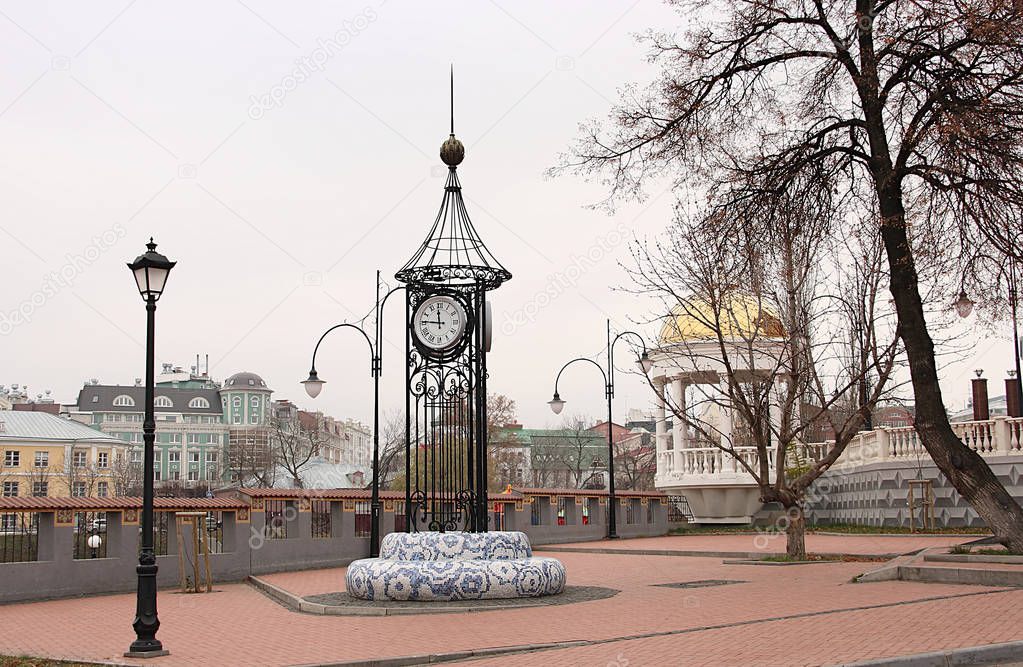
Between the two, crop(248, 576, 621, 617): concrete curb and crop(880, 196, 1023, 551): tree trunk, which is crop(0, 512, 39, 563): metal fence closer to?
crop(248, 576, 621, 617): concrete curb

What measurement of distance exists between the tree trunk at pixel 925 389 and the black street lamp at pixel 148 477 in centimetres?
1030

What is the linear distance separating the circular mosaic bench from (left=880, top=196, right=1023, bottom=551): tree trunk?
604cm

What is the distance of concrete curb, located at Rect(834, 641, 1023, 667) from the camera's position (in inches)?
349

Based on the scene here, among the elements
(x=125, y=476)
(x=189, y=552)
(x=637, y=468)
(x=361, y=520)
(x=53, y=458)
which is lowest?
(x=189, y=552)

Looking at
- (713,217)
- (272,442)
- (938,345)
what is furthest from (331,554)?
(272,442)

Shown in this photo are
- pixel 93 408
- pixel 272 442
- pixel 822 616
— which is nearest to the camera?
pixel 822 616

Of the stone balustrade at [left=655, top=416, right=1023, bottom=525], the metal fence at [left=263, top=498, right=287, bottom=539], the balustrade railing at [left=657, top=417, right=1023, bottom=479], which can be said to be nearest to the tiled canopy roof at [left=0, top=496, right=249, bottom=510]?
the metal fence at [left=263, top=498, right=287, bottom=539]

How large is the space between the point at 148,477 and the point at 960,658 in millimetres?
8060

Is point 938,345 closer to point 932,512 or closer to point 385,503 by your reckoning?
point 932,512

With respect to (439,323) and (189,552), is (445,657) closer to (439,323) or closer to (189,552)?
(439,323)

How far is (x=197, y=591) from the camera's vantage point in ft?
63.7

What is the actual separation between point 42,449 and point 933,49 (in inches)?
3407

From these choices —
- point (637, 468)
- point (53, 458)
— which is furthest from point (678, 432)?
point (53, 458)

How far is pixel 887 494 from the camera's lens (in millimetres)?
29656
